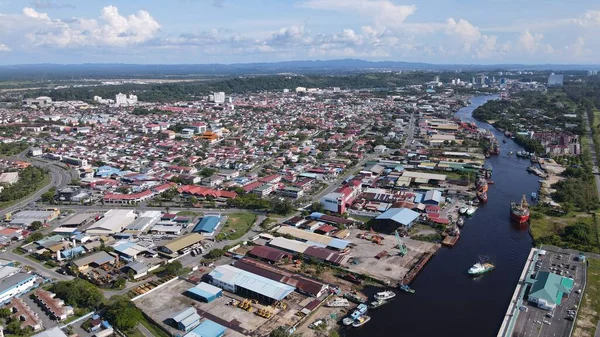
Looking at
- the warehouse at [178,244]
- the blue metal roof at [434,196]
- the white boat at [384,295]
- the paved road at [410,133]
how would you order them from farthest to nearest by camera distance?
the paved road at [410,133]
the blue metal roof at [434,196]
the warehouse at [178,244]
the white boat at [384,295]

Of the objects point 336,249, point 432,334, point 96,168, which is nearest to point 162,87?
point 96,168

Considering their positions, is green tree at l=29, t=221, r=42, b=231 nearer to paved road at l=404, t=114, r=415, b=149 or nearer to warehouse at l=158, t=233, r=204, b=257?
warehouse at l=158, t=233, r=204, b=257

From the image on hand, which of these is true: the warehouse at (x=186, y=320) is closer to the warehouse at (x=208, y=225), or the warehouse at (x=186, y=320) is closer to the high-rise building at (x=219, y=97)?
the warehouse at (x=208, y=225)

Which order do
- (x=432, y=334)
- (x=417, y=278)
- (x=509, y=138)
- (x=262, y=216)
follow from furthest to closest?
(x=509, y=138), (x=262, y=216), (x=417, y=278), (x=432, y=334)

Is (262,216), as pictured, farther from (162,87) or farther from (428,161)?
(162,87)

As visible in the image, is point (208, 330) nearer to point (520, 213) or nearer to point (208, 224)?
point (208, 224)

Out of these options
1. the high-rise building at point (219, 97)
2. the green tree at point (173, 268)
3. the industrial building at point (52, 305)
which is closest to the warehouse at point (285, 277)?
the green tree at point (173, 268)

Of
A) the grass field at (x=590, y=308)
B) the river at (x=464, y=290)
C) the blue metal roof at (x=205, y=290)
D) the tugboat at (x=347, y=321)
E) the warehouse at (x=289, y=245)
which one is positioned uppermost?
the warehouse at (x=289, y=245)
